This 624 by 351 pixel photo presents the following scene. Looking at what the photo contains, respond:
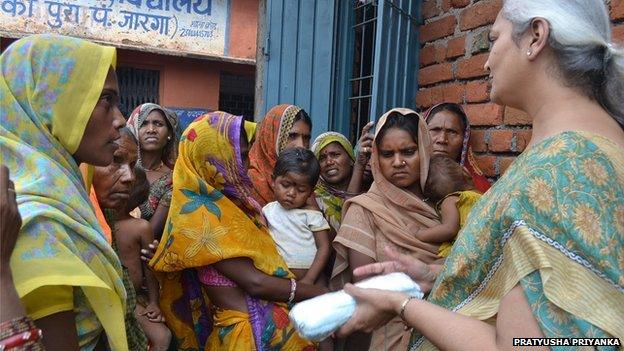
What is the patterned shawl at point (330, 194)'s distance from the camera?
321 centimetres

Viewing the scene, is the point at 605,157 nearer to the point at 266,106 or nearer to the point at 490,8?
the point at 490,8

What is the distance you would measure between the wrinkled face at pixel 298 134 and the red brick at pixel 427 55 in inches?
34.6

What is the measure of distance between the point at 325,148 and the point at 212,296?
4.77 ft

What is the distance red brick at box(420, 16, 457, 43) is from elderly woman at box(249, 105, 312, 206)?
95cm

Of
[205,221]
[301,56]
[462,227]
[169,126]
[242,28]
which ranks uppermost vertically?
[242,28]

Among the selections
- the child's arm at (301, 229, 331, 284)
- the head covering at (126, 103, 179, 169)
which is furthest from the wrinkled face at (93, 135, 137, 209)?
the head covering at (126, 103, 179, 169)

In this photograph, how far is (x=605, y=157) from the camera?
3.91ft

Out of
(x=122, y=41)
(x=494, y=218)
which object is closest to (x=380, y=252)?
(x=494, y=218)

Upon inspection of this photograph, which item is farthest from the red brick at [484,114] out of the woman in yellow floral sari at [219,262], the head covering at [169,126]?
the head covering at [169,126]

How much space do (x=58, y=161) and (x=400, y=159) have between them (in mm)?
1685

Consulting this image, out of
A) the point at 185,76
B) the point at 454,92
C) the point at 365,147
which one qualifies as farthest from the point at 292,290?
the point at 185,76

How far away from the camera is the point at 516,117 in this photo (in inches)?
109

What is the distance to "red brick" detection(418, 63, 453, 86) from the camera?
322 cm

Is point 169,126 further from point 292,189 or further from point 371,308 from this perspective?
point 371,308
